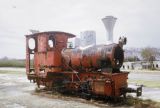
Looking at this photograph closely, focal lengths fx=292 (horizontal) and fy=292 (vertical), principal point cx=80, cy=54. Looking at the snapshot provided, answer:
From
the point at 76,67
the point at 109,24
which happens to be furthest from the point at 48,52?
the point at 109,24

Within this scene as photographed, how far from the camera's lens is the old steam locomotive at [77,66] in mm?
12477

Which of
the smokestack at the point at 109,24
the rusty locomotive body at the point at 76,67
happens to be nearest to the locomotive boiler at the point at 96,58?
the rusty locomotive body at the point at 76,67

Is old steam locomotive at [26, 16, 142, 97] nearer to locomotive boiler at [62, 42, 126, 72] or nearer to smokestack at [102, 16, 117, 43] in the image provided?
locomotive boiler at [62, 42, 126, 72]

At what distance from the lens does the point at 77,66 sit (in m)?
14.9

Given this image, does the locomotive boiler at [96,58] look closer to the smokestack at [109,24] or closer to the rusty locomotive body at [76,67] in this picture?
the rusty locomotive body at [76,67]

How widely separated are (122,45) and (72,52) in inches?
127

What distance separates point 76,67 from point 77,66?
0.48ft

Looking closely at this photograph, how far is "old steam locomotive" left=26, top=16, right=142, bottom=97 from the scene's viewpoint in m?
12.5

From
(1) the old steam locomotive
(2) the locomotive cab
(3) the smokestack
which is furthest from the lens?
(3) the smokestack

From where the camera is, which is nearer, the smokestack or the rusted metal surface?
the rusted metal surface

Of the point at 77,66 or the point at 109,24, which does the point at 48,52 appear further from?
the point at 109,24

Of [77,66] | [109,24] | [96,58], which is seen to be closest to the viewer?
[96,58]

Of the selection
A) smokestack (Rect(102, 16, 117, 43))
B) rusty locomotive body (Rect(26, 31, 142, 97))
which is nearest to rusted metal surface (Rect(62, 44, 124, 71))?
rusty locomotive body (Rect(26, 31, 142, 97))

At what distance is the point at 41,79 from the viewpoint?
1672 cm
